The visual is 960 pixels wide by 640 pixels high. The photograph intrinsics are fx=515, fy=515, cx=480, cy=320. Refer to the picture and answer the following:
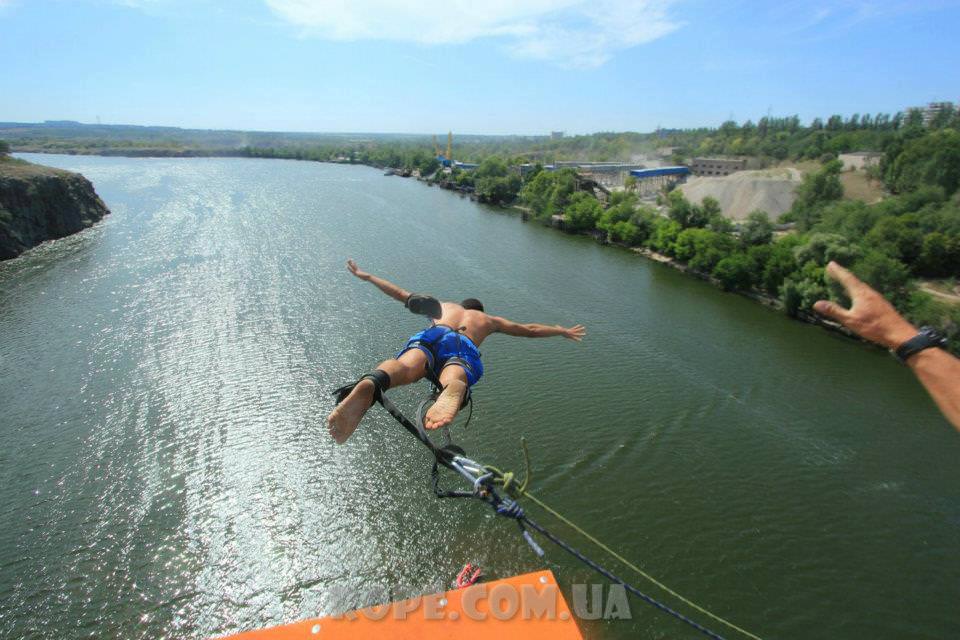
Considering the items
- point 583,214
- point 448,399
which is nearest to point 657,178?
point 583,214

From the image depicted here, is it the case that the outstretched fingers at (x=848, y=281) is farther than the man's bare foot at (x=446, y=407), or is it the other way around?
the man's bare foot at (x=446, y=407)

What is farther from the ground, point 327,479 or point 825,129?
point 825,129

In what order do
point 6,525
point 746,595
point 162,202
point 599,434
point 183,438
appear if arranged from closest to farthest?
point 746,595
point 6,525
point 183,438
point 599,434
point 162,202

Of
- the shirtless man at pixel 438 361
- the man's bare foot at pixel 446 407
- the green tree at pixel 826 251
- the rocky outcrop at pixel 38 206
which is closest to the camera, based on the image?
the man's bare foot at pixel 446 407

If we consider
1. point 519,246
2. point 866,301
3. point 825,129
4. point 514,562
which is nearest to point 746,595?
point 514,562

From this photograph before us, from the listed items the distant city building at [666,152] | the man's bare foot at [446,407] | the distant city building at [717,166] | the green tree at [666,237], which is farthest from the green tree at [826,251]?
the distant city building at [666,152]

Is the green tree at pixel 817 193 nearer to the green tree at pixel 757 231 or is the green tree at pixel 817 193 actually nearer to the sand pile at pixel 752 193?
the sand pile at pixel 752 193

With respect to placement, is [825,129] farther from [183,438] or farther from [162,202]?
[183,438]
